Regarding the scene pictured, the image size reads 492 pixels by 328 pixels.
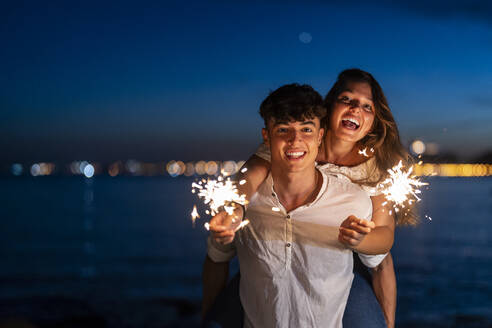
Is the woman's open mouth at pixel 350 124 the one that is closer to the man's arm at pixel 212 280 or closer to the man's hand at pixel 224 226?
the man's hand at pixel 224 226

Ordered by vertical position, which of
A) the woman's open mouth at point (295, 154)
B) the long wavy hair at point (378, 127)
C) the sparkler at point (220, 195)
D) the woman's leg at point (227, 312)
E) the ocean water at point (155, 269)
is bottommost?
the ocean water at point (155, 269)

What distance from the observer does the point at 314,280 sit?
12.9ft

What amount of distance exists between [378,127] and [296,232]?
1.79m

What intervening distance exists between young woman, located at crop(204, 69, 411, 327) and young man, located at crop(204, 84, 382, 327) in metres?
0.31

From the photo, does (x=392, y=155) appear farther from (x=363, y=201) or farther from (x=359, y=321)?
(x=359, y=321)

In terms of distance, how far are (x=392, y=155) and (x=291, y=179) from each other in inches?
58.7

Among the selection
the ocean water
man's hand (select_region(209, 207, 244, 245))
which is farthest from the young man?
the ocean water

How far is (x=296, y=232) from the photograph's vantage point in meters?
4.05

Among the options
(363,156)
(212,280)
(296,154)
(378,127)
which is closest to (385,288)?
(363,156)

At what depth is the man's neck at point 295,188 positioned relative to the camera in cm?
421

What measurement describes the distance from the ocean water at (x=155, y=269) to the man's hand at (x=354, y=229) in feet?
43.7

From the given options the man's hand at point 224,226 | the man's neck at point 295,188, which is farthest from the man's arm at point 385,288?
the man's hand at point 224,226

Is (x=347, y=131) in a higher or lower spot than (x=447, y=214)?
higher

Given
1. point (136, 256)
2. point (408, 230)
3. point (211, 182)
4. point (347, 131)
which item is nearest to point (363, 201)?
point (347, 131)
